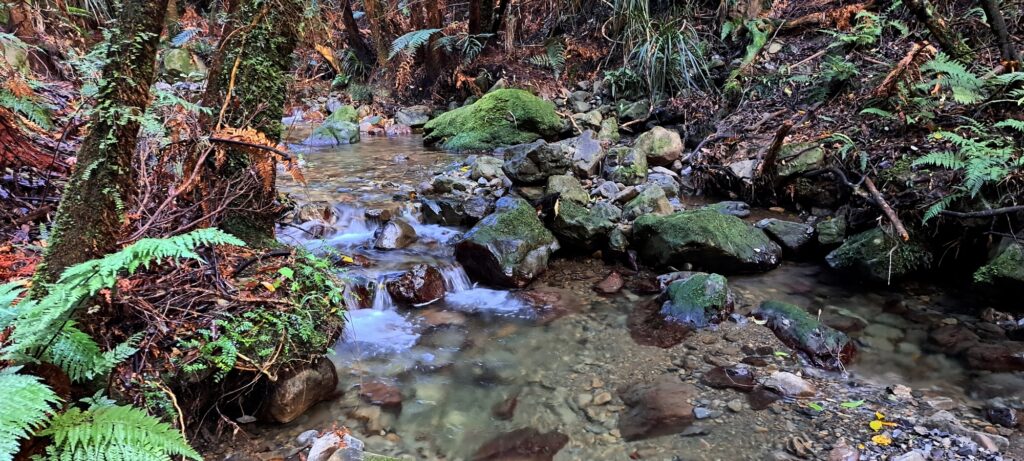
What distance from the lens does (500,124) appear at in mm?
8656

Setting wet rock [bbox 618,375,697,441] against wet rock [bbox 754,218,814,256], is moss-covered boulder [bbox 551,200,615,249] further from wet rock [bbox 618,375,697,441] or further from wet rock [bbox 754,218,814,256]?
wet rock [bbox 618,375,697,441]

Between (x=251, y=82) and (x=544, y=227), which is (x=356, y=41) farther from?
(x=251, y=82)

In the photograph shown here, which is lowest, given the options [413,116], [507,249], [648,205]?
[507,249]

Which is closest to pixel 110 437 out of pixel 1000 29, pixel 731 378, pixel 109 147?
pixel 109 147

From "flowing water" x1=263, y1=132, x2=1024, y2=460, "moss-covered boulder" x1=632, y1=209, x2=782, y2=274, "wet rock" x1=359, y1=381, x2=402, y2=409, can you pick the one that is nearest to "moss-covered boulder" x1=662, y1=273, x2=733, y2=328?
"flowing water" x1=263, y1=132, x2=1024, y2=460

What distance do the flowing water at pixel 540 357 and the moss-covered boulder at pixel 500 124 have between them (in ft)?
11.9

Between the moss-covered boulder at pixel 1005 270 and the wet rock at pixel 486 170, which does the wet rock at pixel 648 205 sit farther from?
the moss-covered boulder at pixel 1005 270

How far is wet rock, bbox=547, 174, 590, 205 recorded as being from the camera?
5238mm

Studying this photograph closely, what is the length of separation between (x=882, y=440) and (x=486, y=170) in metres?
4.79

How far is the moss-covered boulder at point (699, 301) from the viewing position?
379 centimetres

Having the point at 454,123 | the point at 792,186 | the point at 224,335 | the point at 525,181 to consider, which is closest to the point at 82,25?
the point at 454,123

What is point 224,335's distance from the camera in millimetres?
2473

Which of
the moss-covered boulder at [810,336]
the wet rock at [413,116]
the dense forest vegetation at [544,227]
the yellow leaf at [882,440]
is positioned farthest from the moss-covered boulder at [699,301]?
the wet rock at [413,116]

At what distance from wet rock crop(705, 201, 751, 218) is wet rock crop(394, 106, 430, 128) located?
22.8 ft
